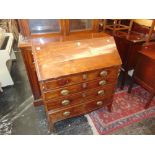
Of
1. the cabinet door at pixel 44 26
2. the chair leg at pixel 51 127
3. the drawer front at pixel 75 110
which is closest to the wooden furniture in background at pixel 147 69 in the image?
the drawer front at pixel 75 110

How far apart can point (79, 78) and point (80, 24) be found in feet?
2.37

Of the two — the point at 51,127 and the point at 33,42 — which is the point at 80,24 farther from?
the point at 51,127

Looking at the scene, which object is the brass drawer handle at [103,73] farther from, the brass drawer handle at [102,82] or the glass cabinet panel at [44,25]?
the glass cabinet panel at [44,25]

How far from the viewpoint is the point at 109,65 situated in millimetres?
1413

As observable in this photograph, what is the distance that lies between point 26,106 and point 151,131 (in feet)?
5.97

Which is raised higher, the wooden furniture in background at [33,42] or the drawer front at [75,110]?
the wooden furniture in background at [33,42]

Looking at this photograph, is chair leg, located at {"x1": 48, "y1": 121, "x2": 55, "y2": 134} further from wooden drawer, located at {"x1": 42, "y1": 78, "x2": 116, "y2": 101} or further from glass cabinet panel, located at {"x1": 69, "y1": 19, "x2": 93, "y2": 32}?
glass cabinet panel, located at {"x1": 69, "y1": 19, "x2": 93, "y2": 32}

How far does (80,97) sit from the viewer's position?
5.06ft

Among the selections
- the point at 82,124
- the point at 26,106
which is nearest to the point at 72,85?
the point at 82,124

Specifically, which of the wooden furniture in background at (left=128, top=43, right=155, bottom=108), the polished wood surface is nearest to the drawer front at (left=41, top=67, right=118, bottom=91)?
the wooden furniture in background at (left=128, top=43, right=155, bottom=108)

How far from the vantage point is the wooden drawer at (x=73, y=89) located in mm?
1349

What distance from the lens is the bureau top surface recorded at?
4.08 ft
